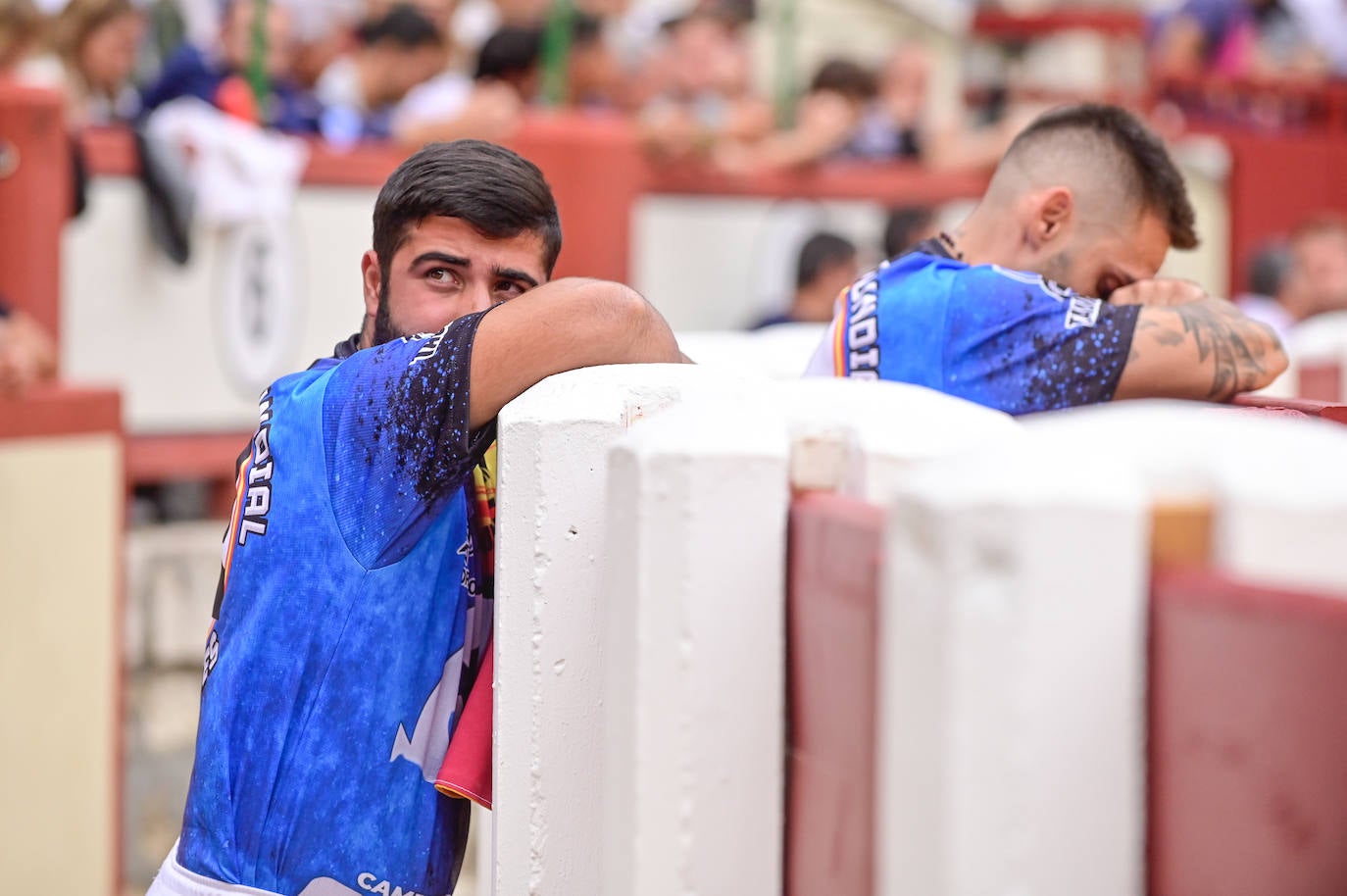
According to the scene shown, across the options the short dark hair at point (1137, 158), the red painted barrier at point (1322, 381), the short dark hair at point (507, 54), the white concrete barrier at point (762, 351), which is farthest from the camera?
the short dark hair at point (507, 54)

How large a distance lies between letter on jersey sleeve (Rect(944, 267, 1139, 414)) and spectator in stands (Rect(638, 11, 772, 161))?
5257mm

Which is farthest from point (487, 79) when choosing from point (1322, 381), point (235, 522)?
point (235, 522)

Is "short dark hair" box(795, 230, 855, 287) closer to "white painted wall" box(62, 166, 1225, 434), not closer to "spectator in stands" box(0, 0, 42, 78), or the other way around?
"white painted wall" box(62, 166, 1225, 434)

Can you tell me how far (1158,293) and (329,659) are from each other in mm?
1517

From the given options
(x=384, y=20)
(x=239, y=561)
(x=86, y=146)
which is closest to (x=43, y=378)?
(x=86, y=146)

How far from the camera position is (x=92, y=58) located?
6383mm

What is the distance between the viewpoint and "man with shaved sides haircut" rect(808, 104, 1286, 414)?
2543mm

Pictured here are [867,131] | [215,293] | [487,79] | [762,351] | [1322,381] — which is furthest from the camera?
[867,131]

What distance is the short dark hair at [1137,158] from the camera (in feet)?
9.64

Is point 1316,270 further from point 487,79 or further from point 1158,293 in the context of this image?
point 1158,293

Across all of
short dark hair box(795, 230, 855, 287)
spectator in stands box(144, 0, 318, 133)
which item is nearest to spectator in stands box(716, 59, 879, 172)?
short dark hair box(795, 230, 855, 287)

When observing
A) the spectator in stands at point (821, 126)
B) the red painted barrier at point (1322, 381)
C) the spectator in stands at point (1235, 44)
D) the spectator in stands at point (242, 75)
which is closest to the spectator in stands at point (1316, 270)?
the spectator in stands at point (821, 126)

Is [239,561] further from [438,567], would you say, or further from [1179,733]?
[1179,733]

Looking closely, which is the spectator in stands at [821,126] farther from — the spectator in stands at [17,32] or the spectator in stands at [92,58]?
the spectator in stands at [17,32]
